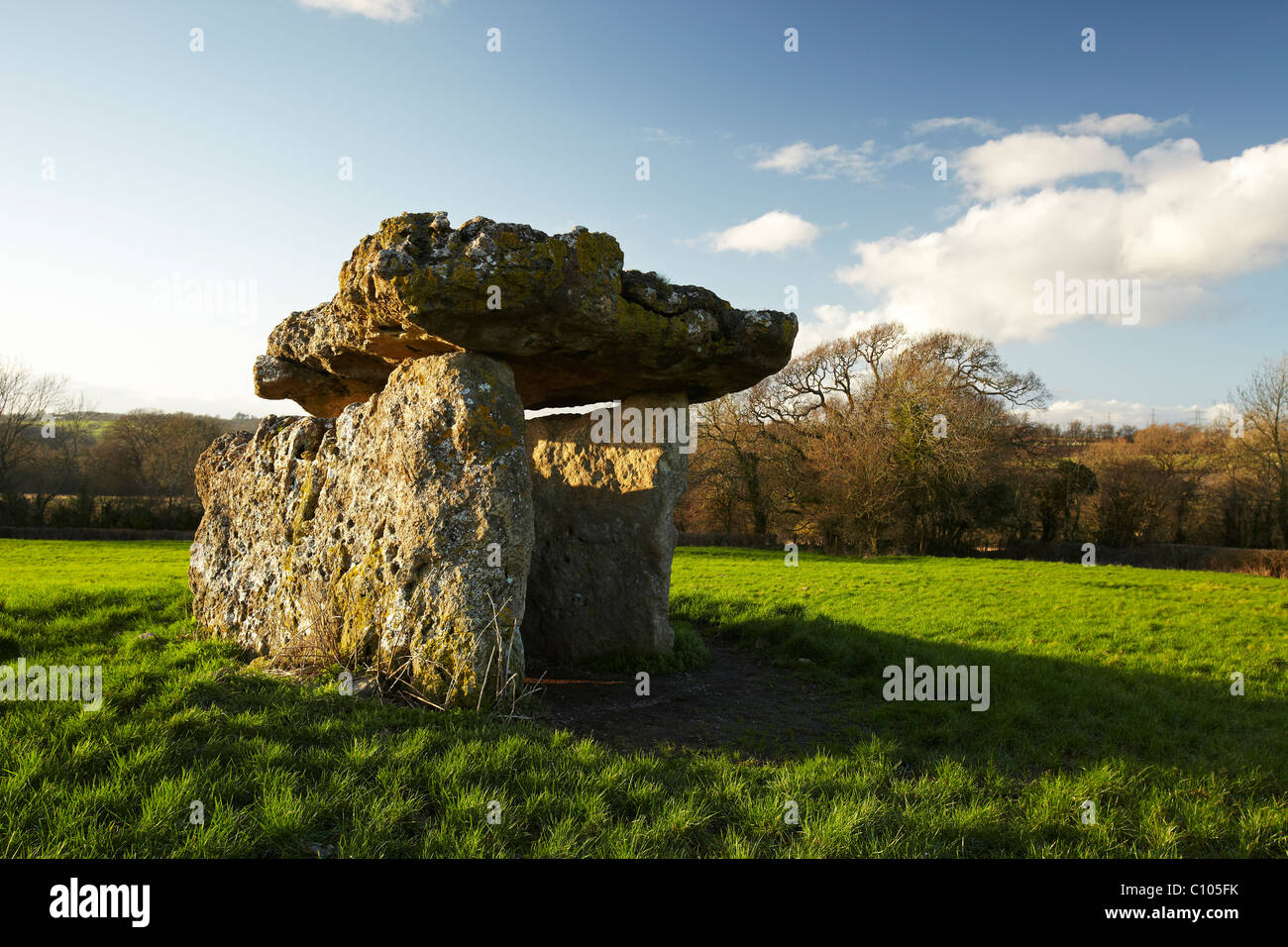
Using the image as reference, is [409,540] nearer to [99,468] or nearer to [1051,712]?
[1051,712]

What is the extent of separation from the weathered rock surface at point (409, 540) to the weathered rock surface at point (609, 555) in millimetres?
2120

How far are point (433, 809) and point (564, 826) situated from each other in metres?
0.83

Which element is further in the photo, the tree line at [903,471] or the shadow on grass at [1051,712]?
the tree line at [903,471]

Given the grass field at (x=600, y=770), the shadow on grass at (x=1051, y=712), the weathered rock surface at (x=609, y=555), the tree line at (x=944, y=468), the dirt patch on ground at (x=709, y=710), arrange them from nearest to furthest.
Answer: the grass field at (x=600, y=770) < the shadow on grass at (x=1051, y=712) < the dirt patch on ground at (x=709, y=710) < the weathered rock surface at (x=609, y=555) < the tree line at (x=944, y=468)

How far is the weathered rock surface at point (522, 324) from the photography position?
638 cm

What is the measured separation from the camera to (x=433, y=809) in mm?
4270

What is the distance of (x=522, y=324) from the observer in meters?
6.87

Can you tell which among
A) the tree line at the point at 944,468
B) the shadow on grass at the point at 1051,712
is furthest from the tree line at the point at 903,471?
the shadow on grass at the point at 1051,712

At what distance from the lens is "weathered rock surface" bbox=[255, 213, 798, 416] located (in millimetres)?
6379

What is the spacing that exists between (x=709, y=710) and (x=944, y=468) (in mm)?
24235

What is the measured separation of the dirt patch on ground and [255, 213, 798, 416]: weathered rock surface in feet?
11.7

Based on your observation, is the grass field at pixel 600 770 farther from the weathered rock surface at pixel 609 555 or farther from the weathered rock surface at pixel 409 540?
the weathered rock surface at pixel 609 555

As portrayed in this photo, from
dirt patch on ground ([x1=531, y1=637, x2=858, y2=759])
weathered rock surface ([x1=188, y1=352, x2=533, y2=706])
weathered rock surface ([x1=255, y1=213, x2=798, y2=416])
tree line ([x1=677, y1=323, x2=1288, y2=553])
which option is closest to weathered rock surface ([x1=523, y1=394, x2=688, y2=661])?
dirt patch on ground ([x1=531, y1=637, x2=858, y2=759])
